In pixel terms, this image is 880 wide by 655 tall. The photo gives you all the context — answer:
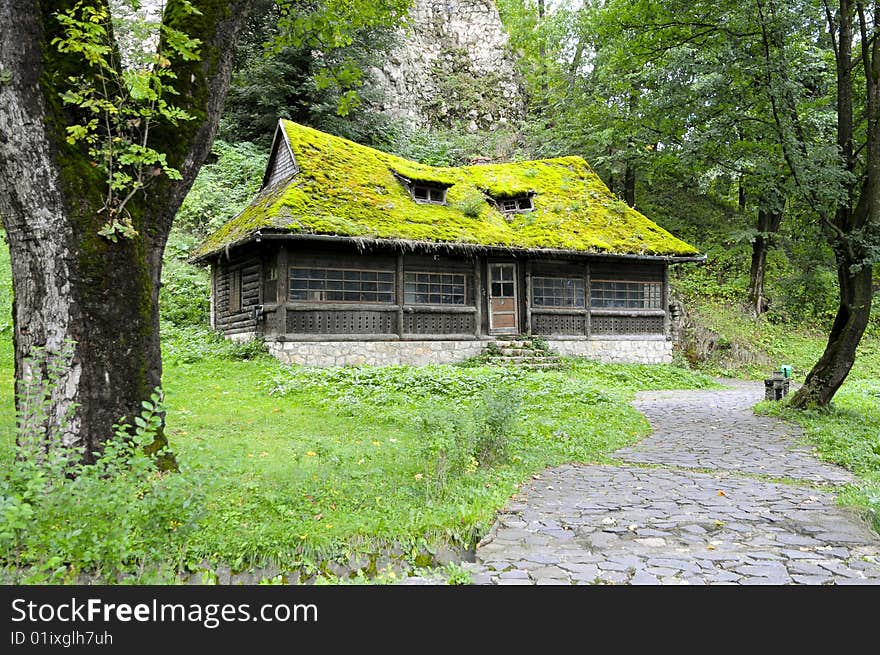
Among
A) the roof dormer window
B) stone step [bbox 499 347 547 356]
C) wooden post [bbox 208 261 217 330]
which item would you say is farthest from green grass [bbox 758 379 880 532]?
wooden post [bbox 208 261 217 330]

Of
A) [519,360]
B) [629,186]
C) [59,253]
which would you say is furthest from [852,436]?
[629,186]

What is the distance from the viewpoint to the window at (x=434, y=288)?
16.6 m

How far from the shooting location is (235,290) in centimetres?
1712

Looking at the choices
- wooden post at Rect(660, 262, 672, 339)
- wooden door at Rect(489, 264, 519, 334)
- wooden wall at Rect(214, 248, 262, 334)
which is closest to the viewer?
wooden wall at Rect(214, 248, 262, 334)

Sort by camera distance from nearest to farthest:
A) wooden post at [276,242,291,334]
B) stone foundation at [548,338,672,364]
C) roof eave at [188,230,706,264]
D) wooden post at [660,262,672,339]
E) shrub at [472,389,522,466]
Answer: shrub at [472,389,522,466]
roof eave at [188,230,706,264]
wooden post at [276,242,291,334]
stone foundation at [548,338,672,364]
wooden post at [660,262,672,339]

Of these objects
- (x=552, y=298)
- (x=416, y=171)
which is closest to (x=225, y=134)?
(x=416, y=171)

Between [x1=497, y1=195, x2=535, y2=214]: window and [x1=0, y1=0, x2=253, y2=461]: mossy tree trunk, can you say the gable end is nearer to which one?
[x1=497, y1=195, x2=535, y2=214]: window

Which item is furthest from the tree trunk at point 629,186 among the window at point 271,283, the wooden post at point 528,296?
the window at point 271,283

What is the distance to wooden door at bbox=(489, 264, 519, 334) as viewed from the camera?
18.2 meters

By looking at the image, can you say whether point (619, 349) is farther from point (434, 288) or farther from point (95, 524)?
point (95, 524)

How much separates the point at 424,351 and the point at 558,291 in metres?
4.81

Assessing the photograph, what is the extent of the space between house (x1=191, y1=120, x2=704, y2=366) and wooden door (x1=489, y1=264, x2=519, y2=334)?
3cm
